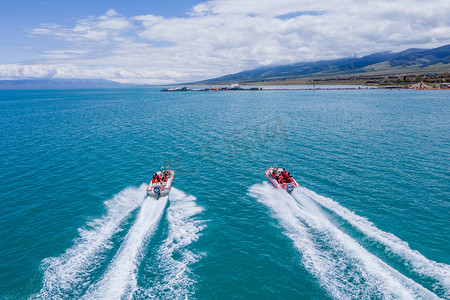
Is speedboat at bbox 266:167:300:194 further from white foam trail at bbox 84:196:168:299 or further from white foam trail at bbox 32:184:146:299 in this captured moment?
white foam trail at bbox 32:184:146:299

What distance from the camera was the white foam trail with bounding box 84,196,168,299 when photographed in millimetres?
21797

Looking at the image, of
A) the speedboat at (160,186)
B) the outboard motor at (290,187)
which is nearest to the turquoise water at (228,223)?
the outboard motor at (290,187)

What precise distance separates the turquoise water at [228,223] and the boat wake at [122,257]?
12 cm

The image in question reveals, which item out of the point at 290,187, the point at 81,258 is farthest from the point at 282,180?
the point at 81,258

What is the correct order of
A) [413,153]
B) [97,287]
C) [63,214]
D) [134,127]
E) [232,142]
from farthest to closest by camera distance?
[134,127] < [232,142] < [413,153] < [63,214] < [97,287]

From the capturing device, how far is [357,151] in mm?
56375

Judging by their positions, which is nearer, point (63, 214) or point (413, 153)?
point (63, 214)

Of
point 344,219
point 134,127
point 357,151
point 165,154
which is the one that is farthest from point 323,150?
point 134,127

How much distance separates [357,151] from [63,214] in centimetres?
5592

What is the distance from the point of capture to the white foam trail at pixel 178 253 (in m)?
22.1

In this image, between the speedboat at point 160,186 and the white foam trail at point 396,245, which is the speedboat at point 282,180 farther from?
the speedboat at point 160,186

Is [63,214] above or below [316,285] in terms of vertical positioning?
above

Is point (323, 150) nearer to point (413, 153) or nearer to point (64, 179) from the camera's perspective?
point (413, 153)

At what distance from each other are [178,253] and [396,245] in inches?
890
